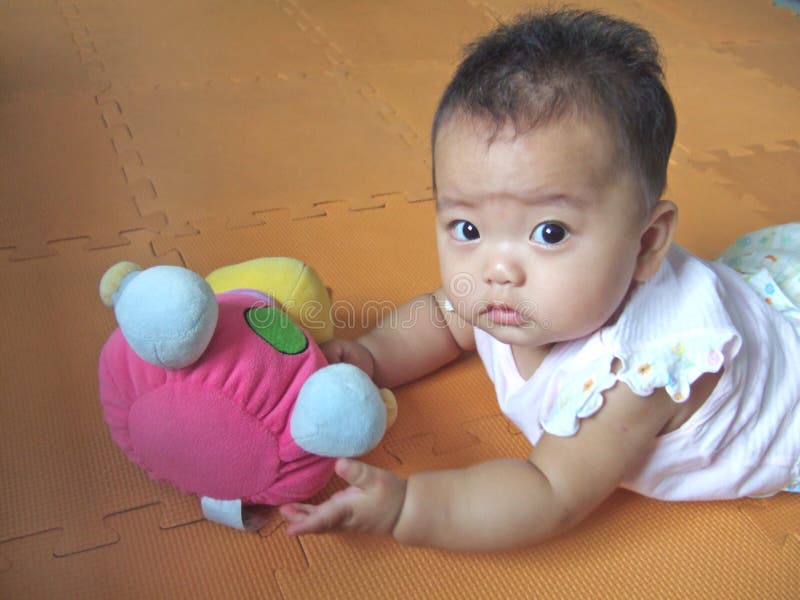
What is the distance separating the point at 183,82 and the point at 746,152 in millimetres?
1268

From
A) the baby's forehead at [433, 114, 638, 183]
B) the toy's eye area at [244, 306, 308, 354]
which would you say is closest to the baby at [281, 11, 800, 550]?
the baby's forehead at [433, 114, 638, 183]

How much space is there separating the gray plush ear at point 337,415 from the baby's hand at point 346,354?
0.64 ft

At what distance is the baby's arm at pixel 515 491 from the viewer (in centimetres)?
67

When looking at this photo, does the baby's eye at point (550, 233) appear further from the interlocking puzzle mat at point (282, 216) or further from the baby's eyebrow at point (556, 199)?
the interlocking puzzle mat at point (282, 216)

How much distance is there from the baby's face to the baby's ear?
0.02 m

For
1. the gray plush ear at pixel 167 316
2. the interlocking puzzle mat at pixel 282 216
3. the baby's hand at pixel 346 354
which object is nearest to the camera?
the gray plush ear at pixel 167 316

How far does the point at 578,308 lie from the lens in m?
0.66

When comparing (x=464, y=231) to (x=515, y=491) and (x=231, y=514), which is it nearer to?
(x=515, y=491)

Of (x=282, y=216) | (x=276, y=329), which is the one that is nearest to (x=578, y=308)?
(x=276, y=329)

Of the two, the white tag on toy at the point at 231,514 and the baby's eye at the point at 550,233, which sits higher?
the baby's eye at the point at 550,233

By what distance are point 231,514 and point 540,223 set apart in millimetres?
405

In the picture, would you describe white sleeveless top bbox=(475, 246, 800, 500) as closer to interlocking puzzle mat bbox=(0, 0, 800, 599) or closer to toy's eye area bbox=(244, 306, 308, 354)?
interlocking puzzle mat bbox=(0, 0, 800, 599)

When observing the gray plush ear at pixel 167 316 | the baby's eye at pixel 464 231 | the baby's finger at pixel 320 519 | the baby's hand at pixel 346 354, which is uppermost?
the baby's eye at pixel 464 231

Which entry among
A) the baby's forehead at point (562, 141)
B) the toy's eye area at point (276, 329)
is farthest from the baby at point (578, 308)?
the toy's eye area at point (276, 329)
